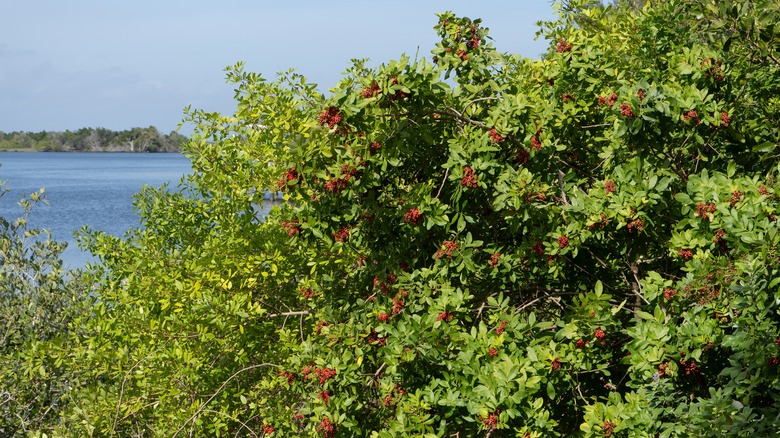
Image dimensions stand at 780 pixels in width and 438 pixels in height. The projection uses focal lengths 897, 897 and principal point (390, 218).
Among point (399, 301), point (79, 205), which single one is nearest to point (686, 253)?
point (399, 301)

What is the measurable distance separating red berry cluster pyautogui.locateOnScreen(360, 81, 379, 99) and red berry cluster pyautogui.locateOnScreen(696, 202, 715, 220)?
6.56 ft

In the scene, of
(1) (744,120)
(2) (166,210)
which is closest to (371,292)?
(1) (744,120)

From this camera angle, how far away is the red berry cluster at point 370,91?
17.9 feet

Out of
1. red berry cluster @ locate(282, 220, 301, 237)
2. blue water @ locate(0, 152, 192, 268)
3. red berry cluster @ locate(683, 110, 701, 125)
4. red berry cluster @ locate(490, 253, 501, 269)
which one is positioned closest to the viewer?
red berry cluster @ locate(683, 110, 701, 125)

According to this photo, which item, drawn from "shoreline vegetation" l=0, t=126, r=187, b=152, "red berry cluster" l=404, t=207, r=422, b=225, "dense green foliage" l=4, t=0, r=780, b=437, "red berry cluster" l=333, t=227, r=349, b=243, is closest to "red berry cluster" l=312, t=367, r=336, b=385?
"dense green foliage" l=4, t=0, r=780, b=437

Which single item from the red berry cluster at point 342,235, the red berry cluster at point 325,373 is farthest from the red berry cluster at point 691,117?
the red berry cluster at point 325,373

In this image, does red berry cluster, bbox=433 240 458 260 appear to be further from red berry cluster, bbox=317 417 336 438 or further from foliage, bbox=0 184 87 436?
foliage, bbox=0 184 87 436

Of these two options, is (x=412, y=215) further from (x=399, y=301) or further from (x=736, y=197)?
(x=736, y=197)

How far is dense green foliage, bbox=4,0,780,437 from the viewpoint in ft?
16.2

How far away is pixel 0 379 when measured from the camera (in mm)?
8773

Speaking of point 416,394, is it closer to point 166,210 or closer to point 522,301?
point 522,301

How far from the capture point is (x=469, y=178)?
5523 mm

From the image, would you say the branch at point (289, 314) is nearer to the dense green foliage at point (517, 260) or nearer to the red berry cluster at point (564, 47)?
the dense green foliage at point (517, 260)

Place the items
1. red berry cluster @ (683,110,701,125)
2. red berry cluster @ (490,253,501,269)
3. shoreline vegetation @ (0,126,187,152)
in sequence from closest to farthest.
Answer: red berry cluster @ (683,110,701,125) → red berry cluster @ (490,253,501,269) → shoreline vegetation @ (0,126,187,152)
